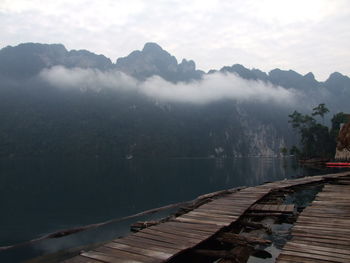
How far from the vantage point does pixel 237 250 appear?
10.9 m

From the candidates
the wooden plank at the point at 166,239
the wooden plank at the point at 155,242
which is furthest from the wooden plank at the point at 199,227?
the wooden plank at the point at 155,242

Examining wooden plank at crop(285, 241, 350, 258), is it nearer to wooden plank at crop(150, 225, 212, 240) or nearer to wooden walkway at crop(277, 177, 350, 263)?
wooden walkway at crop(277, 177, 350, 263)

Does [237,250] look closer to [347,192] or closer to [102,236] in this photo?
[347,192]

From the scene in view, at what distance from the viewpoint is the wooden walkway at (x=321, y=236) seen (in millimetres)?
8527

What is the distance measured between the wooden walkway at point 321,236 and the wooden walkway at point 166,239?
2.91 m

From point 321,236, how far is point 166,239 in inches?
201

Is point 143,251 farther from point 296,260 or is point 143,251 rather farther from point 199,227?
point 296,260

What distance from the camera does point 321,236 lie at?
10469 millimetres

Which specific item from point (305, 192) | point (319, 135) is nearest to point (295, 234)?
point (305, 192)

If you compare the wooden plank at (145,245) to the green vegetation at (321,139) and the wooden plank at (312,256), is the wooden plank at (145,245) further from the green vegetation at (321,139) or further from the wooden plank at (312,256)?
the green vegetation at (321,139)

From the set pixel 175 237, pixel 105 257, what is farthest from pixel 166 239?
pixel 105 257

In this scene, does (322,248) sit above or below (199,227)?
above

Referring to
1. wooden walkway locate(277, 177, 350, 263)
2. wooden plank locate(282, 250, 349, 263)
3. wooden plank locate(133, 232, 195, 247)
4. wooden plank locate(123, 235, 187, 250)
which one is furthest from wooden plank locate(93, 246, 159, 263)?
wooden plank locate(282, 250, 349, 263)

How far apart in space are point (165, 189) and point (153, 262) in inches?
1851
